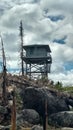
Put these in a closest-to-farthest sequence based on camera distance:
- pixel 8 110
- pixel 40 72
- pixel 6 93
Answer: pixel 8 110 < pixel 6 93 < pixel 40 72

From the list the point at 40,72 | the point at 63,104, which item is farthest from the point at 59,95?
the point at 40,72

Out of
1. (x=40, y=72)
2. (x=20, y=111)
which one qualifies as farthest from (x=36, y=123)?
(x=40, y=72)

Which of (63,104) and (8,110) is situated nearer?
(8,110)

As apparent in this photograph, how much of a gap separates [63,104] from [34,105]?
417 centimetres

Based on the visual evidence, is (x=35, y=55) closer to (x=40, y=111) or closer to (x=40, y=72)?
(x=40, y=72)

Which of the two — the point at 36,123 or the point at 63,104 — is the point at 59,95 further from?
the point at 36,123

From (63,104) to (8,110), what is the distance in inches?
351

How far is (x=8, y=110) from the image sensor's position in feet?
168

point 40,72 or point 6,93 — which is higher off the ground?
point 6,93

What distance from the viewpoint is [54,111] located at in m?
55.2

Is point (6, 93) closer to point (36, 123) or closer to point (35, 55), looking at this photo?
point (36, 123)

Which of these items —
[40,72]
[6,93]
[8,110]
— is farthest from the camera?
[40,72]

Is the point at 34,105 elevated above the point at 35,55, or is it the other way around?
the point at 34,105

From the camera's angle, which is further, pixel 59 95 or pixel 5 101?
pixel 59 95
